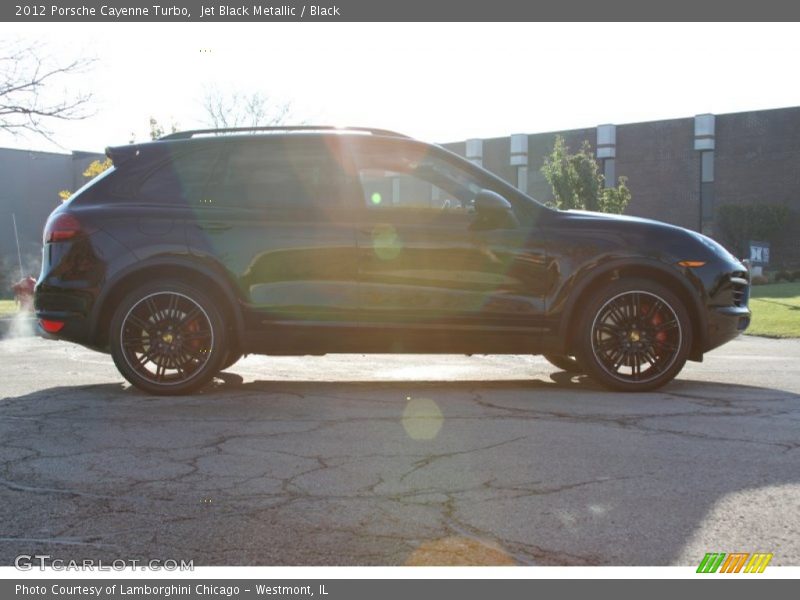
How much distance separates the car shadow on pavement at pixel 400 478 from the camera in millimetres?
3307

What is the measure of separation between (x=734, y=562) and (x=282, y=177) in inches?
185

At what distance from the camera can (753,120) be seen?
49.3 meters

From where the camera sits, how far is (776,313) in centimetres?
1938

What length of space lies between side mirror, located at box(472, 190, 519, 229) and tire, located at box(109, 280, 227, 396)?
2.00 meters

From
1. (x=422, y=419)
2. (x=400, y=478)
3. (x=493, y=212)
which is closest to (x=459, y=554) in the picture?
(x=400, y=478)

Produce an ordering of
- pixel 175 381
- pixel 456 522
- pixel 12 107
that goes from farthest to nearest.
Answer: pixel 12 107
pixel 175 381
pixel 456 522

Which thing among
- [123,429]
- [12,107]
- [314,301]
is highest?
[12,107]

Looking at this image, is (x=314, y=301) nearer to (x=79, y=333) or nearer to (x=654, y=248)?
(x=79, y=333)

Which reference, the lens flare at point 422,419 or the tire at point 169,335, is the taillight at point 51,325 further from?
the lens flare at point 422,419

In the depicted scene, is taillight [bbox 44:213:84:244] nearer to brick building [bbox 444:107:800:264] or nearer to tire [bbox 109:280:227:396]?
tire [bbox 109:280:227:396]

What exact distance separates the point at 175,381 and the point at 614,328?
126 inches

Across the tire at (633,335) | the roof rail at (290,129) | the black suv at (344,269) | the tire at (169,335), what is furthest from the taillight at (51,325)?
the tire at (633,335)
